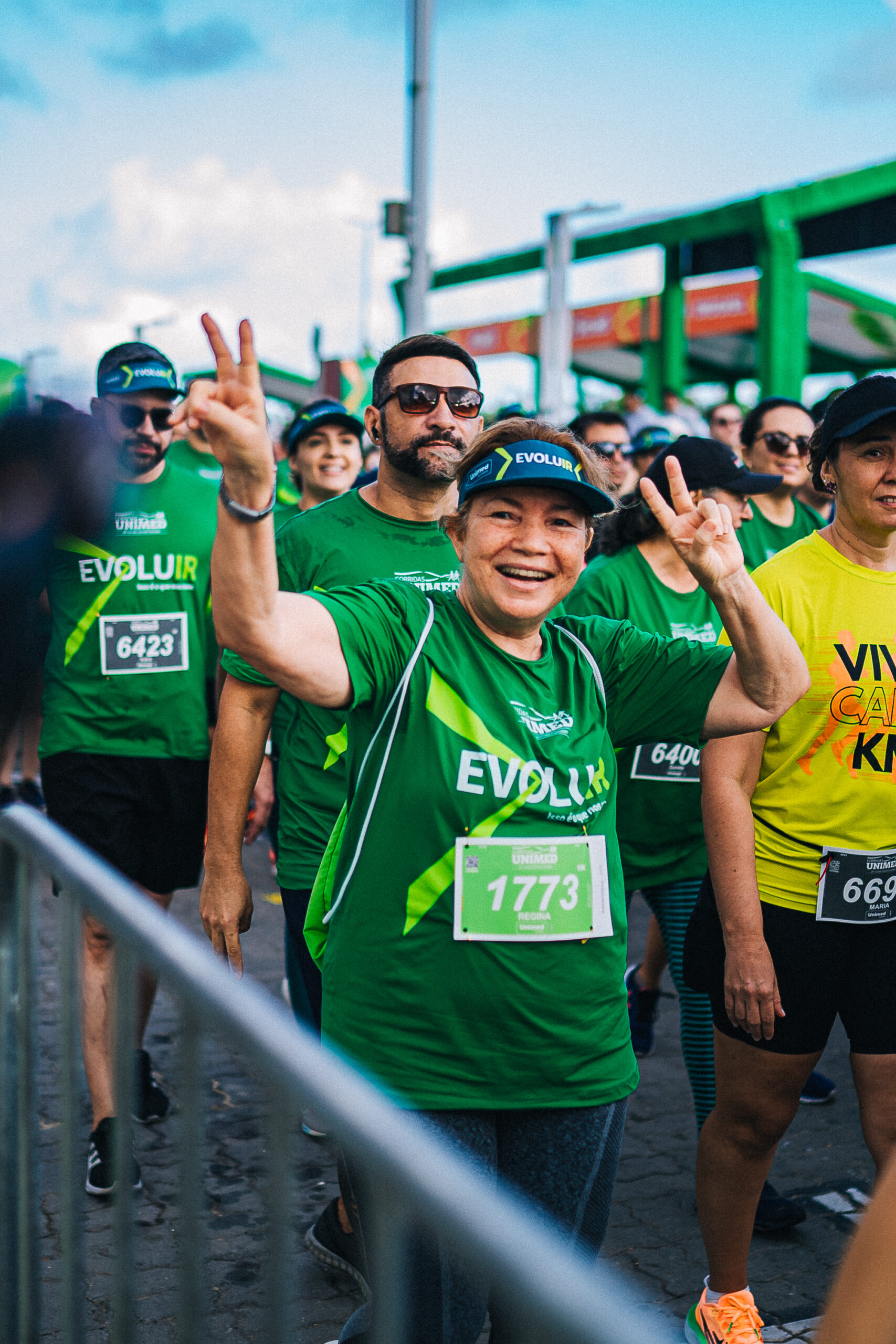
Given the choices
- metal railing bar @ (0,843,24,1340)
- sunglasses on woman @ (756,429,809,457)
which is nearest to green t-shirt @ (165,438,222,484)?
sunglasses on woman @ (756,429,809,457)

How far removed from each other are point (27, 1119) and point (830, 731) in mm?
1729

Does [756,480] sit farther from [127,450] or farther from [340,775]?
[127,450]

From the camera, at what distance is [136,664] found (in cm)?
401

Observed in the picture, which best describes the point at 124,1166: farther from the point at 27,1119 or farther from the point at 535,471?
the point at 535,471

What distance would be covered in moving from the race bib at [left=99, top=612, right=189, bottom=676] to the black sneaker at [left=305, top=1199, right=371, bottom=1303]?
1659 mm

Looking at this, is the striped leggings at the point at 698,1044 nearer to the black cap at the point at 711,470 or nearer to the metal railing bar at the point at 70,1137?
the black cap at the point at 711,470

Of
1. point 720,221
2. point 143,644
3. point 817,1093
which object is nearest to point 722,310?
point 720,221

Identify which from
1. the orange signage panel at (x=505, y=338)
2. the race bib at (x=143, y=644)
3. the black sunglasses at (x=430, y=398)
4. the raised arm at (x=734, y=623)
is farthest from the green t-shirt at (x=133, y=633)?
the orange signage panel at (x=505, y=338)

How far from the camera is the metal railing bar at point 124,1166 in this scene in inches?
63.6

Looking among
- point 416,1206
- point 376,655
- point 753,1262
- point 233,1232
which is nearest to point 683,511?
point 376,655

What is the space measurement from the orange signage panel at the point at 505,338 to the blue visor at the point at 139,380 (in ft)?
83.8

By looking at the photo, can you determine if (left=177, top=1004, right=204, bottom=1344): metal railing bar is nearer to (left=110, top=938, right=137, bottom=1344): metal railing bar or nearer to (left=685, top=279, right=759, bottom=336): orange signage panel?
(left=110, top=938, right=137, bottom=1344): metal railing bar

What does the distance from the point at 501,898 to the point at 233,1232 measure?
63 cm

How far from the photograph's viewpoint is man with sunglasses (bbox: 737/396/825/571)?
5324 mm
